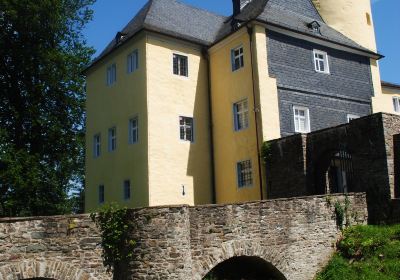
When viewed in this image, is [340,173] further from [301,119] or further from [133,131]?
[133,131]

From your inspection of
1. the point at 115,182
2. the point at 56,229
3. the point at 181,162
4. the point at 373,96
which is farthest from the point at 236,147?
the point at 56,229

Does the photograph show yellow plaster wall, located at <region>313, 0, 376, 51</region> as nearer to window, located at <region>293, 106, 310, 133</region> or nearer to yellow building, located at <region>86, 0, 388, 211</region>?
yellow building, located at <region>86, 0, 388, 211</region>

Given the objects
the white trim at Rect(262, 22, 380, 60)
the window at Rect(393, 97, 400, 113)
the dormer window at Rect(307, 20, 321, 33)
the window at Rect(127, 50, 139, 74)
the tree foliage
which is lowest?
the tree foliage

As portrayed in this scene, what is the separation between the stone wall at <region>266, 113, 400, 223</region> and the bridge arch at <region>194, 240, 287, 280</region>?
422 centimetres

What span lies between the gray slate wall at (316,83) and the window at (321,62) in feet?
0.70

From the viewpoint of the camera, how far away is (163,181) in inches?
868

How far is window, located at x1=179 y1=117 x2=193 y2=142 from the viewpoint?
2355cm

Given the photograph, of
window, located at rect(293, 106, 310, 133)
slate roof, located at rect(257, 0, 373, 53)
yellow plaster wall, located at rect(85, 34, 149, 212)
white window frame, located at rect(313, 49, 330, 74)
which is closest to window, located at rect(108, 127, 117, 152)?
yellow plaster wall, located at rect(85, 34, 149, 212)

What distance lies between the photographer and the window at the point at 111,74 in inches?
1014

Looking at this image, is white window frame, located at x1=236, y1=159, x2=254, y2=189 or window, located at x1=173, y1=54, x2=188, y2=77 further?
window, located at x1=173, y1=54, x2=188, y2=77

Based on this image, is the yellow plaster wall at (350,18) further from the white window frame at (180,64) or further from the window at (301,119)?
the white window frame at (180,64)

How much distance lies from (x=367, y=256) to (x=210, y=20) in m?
16.7

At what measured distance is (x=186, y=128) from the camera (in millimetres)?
23750

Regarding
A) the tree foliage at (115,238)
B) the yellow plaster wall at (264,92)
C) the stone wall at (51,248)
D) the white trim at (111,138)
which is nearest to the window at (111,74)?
the white trim at (111,138)
